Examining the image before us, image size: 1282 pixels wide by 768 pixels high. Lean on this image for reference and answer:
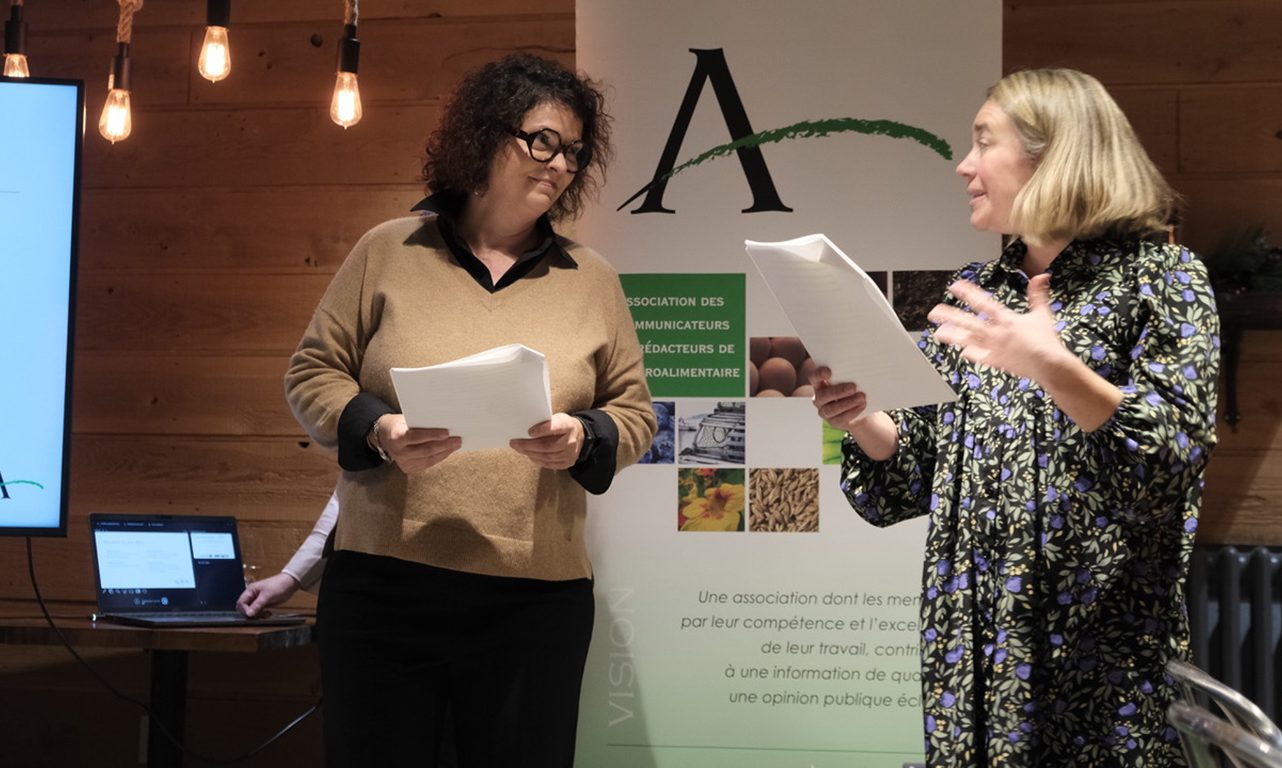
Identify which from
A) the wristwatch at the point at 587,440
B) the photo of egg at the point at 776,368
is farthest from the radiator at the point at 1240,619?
the wristwatch at the point at 587,440

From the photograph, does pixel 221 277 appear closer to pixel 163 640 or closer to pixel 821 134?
pixel 163 640

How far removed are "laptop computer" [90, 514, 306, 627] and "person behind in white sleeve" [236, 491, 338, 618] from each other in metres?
0.04

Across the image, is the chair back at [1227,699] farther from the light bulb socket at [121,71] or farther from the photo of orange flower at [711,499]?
the light bulb socket at [121,71]

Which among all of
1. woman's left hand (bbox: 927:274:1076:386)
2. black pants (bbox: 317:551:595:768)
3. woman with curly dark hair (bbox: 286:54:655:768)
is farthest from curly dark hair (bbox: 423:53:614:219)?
woman's left hand (bbox: 927:274:1076:386)

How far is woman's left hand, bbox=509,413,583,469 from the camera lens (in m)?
1.94

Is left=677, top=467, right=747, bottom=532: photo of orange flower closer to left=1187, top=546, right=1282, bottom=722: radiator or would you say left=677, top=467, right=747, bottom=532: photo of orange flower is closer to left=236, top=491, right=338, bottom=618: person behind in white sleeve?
left=236, top=491, right=338, bottom=618: person behind in white sleeve

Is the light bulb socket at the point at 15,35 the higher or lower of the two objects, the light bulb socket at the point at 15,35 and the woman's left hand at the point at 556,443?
the higher

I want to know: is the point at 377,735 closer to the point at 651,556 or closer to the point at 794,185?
the point at 651,556

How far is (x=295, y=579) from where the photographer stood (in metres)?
3.21

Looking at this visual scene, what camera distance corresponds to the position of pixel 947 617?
1.62m

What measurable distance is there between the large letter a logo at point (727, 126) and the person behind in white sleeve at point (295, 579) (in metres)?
1.12

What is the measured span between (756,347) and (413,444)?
1496mm

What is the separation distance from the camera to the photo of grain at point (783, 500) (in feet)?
10.5

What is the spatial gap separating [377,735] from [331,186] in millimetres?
2257
